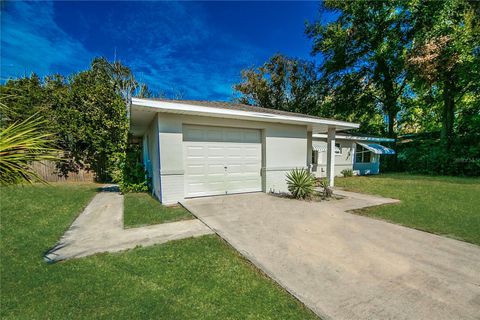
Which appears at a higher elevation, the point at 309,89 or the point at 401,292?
the point at 309,89

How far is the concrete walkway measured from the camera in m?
3.76

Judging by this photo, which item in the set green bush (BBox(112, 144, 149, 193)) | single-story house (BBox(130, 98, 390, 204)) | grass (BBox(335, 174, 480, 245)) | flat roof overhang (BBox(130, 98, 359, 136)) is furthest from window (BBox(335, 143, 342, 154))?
green bush (BBox(112, 144, 149, 193))

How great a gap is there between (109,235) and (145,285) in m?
2.28

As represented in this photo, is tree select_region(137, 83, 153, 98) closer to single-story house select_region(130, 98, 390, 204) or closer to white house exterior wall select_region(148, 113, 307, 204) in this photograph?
white house exterior wall select_region(148, 113, 307, 204)

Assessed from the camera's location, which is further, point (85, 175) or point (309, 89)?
point (309, 89)

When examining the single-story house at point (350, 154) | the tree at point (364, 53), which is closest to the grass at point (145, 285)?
the single-story house at point (350, 154)

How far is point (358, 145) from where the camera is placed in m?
17.2

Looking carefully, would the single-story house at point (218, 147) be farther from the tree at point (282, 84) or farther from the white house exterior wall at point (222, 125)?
the tree at point (282, 84)

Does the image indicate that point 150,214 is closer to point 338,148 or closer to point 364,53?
point 338,148

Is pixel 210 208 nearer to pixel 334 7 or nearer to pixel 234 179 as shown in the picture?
pixel 234 179

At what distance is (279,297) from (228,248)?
144 centimetres

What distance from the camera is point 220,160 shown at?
796cm

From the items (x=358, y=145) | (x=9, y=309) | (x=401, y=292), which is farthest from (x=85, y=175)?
(x=358, y=145)

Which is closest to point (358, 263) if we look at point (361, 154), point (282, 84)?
point (361, 154)
